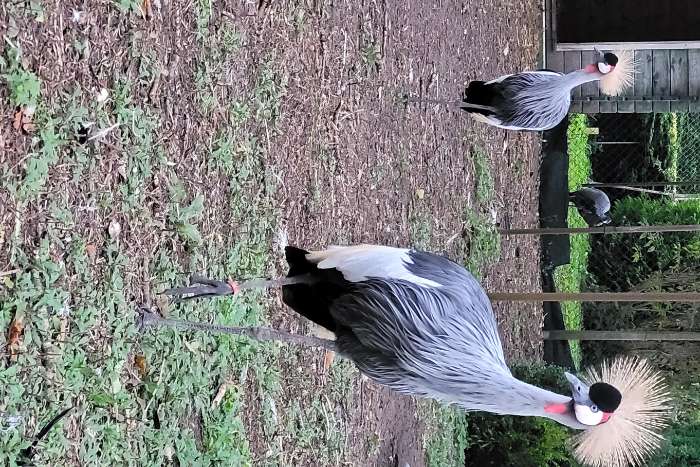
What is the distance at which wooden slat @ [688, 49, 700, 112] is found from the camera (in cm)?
767

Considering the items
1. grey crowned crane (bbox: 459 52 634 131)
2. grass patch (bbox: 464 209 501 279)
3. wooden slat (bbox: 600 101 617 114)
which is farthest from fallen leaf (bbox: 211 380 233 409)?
wooden slat (bbox: 600 101 617 114)

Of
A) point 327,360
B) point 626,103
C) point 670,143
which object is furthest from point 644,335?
point 670,143

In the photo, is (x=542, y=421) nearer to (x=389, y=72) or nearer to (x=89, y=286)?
(x=389, y=72)

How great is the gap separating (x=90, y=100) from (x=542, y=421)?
181 inches

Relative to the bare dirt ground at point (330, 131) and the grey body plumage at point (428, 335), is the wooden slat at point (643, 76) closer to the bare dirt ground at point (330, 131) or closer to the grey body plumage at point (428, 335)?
the bare dirt ground at point (330, 131)

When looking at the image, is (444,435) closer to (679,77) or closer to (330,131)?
(330,131)

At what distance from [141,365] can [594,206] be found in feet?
18.6

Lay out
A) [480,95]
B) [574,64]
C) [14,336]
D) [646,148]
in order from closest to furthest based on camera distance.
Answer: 1. [14,336]
2. [480,95]
3. [574,64]
4. [646,148]

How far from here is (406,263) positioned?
3004mm

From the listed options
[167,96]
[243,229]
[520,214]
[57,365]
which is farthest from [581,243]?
[57,365]

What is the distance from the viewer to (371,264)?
118 inches

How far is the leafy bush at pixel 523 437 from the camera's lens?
6.17 meters

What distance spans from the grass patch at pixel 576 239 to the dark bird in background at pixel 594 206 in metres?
1.30

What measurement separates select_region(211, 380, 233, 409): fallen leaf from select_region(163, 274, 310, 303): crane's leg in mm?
522
